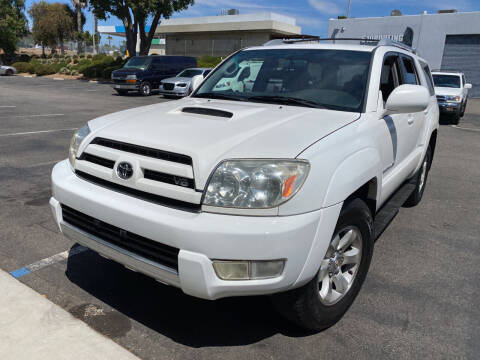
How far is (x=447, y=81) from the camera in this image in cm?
1533

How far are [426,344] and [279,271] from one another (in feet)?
3.87

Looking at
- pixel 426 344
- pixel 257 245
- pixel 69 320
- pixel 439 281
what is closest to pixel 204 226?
pixel 257 245

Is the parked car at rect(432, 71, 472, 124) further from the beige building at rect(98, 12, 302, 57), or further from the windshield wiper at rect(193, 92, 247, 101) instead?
the beige building at rect(98, 12, 302, 57)

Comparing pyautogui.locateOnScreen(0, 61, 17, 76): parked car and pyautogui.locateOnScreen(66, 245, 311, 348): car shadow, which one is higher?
pyautogui.locateOnScreen(66, 245, 311, 348): car shadow

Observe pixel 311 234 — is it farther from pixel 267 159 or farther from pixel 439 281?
pixel 439 281

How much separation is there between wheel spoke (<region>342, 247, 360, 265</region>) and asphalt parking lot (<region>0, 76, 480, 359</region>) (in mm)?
378

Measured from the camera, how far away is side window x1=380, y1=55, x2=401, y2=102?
11.9 ft

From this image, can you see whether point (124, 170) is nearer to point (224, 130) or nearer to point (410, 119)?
point (224, 130)

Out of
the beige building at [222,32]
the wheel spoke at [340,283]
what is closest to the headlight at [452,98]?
the wheel spoke at [340,283]

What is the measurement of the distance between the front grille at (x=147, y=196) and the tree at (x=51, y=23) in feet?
213

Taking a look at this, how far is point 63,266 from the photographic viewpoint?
341 cm

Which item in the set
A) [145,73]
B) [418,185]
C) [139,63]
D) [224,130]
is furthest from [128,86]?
[224,130]

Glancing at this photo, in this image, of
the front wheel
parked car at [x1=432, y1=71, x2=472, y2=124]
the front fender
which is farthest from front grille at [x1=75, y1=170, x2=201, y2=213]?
the front wheel

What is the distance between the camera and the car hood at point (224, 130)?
88.2 inches
